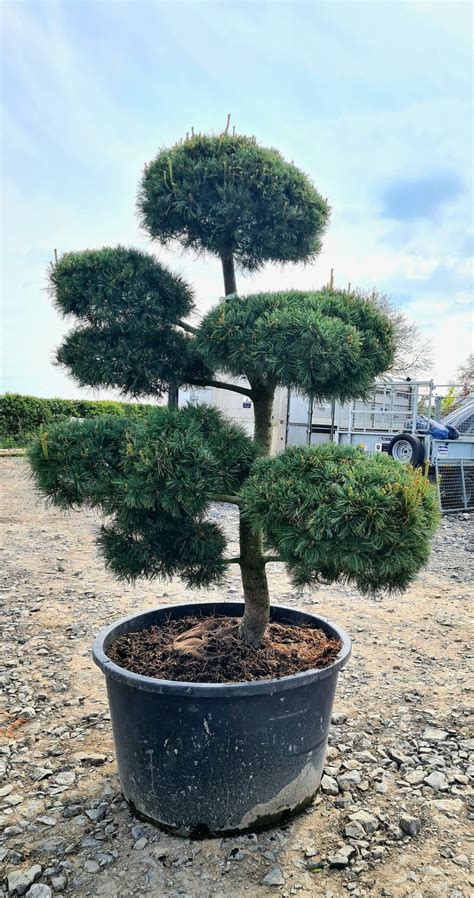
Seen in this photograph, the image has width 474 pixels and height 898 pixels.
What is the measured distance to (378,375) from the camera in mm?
2098

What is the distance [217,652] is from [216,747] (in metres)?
0.37

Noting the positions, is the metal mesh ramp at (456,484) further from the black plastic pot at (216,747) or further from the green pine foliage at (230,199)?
the black plastic pot at (216,747)

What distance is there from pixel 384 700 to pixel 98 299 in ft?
6.95

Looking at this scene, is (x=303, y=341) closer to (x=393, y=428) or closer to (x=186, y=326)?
(x=186, y=326)

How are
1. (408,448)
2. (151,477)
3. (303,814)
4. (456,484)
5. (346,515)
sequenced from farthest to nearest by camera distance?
(456,484) → (408,448) → (303,814) → (151,477) → (346,515)

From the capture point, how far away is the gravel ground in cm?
165

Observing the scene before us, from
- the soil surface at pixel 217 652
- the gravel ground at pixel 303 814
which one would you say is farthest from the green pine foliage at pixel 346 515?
the gravel ground at pixel 303 814

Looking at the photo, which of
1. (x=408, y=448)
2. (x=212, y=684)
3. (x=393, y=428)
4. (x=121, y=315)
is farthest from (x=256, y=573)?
(x=393, y=428)

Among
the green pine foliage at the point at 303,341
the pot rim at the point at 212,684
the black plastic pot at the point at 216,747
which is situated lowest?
the black plastic pot at the point at 216,747

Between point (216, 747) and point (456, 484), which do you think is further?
point (456, 484)

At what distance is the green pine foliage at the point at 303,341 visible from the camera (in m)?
1.72

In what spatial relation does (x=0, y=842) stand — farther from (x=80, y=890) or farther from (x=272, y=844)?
(x=272, y=844)

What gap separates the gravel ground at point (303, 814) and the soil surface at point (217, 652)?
1.47 ft

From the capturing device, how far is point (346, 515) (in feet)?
4.91
